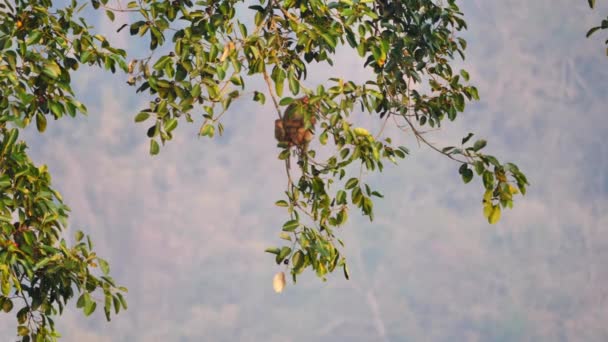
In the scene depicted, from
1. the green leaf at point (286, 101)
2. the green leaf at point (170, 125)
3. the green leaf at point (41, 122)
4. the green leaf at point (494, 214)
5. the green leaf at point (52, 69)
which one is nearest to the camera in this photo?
the green leaf at point (286, 101)

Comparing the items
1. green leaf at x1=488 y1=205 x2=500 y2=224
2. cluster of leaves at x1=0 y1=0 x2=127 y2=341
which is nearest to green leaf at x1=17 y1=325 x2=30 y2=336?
cluster of leaves at x1=0 y1=0 x2=127 y2=341

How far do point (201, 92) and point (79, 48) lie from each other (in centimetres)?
96

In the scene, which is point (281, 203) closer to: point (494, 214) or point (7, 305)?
point (494, 214)

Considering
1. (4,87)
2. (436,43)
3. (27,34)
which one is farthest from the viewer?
(436,43)

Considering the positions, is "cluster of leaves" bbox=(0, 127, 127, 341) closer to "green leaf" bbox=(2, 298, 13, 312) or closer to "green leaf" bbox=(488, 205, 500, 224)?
"green leaf" bbox=(2, 298, 13, 312)

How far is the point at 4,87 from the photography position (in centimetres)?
537

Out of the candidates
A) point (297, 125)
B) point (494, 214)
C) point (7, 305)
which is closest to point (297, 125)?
point (297, 125)

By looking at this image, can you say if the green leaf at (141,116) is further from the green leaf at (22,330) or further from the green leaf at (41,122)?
the green leaf at (22,330)

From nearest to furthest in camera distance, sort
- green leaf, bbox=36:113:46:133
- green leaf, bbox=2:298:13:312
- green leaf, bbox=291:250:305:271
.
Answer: green leaf, bbox=291:250:305:271 < green leaf, bbox=2:298:13:312 < green leaf, bbox=36:113:46:133

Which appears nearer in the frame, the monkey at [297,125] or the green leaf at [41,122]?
the monkey at [297,125]

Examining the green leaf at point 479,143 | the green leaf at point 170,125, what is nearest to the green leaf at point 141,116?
the green leaf at point 170,125

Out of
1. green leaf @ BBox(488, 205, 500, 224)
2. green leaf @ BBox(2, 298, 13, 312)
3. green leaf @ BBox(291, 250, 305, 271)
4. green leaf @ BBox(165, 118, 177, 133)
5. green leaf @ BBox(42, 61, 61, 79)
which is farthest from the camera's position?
green leaf @ BBox(2, 298, 13, 312)

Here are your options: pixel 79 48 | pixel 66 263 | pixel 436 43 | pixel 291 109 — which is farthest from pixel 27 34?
pixel 436 43

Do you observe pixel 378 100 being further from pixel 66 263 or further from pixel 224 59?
pixel 66 263
